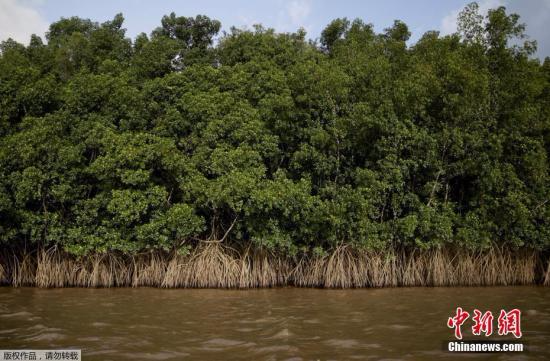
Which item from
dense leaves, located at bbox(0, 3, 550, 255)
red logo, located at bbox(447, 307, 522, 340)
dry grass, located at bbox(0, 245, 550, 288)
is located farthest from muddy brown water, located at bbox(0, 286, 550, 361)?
dense leaves, located at bbox(0, 3, 550, 255)

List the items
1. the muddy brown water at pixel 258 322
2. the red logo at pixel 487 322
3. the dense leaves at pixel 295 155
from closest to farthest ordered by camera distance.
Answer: the muddy brown water at pixel 258 322
the red logo at pixel 487 322
the dense leaves at pixel 295 155

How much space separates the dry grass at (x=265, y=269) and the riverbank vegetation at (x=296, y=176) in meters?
0.05

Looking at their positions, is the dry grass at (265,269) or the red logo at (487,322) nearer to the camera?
the red logo at (487,322)

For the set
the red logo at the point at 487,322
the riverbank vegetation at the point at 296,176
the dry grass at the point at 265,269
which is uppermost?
the riverbank vegetation at the point at 296,176

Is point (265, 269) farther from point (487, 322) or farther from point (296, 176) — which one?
point (487, 322)

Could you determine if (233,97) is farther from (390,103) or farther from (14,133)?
(14,133)

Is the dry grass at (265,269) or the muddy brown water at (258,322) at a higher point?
the dry grass at (265,269)

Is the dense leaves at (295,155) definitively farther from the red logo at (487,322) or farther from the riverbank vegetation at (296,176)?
the red logo at (487,322)

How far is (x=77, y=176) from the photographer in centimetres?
1525

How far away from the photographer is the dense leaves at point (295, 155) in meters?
14.4

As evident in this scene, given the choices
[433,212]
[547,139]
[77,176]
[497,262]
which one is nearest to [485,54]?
[547,139]

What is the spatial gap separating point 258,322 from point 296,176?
7084 millimetres

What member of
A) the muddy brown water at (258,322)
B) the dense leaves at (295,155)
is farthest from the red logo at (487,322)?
the dense leaves at (295,155)

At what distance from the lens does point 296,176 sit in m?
16.4
